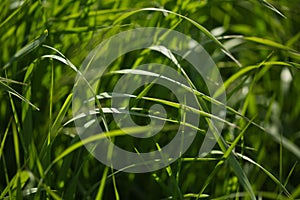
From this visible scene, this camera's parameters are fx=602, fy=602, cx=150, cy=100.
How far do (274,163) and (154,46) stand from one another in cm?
50

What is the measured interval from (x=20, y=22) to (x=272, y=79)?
0.71 metres

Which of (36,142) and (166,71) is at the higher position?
(166,71)

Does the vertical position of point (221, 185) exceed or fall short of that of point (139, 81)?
it falls short

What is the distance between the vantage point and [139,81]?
42.6 inches

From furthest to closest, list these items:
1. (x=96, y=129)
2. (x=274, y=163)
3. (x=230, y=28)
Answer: (x=230, y=28) → (x=274, y=163) → (x=96, y=129)

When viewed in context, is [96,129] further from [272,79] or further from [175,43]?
[272,79]

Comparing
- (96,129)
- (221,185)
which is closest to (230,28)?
(221,185)

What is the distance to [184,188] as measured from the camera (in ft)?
3.78

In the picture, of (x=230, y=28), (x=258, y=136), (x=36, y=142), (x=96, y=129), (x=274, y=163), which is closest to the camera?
(x=96, y=129)

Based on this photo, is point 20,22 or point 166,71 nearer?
point 166,71

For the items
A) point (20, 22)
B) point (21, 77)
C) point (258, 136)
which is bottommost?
point (258, 136)

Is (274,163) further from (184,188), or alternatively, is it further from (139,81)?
(139,81)

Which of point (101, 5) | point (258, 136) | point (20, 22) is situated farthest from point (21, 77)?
point (258, 136)

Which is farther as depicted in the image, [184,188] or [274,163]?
[274,163]
